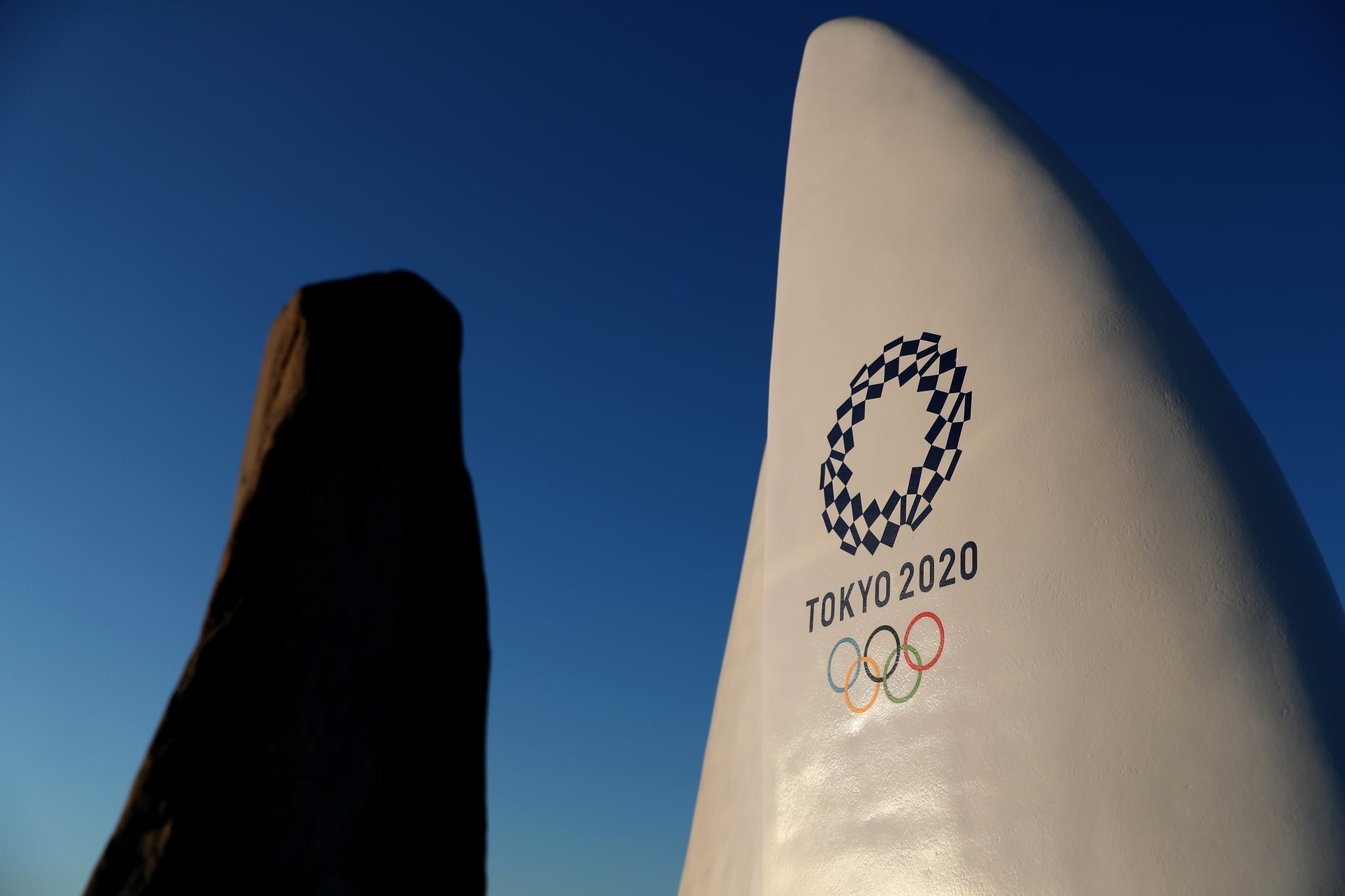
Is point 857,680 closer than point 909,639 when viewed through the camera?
No

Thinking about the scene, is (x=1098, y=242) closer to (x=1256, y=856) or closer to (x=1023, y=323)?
(x=1023, y=323)

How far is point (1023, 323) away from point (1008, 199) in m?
0.99

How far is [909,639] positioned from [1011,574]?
68 centimetres

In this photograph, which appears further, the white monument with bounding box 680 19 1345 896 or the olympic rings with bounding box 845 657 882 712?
the olympic rings with bounding box 845 657 882 712

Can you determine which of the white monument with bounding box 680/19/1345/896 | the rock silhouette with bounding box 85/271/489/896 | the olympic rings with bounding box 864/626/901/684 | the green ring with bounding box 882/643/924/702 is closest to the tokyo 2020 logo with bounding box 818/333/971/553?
the white monument with bounding box 680/19/1345/896

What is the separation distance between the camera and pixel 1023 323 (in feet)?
17.4

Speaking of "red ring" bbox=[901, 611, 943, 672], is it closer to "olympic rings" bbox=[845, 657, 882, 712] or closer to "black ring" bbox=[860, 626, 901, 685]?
"black ring" bbox=[860, 626, 901, 685]

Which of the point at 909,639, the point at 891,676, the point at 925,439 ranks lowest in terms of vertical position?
the point at 891,676

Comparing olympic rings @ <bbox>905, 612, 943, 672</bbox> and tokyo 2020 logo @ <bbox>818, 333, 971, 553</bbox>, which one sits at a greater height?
tokyo 2020 logo @ <bbox>818, 333, 971, 553</bbox>

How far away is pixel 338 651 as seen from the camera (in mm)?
6258

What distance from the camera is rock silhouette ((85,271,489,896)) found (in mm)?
5699

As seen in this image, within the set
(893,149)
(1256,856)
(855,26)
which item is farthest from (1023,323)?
(855,26)

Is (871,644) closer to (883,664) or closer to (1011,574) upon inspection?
(883,664)

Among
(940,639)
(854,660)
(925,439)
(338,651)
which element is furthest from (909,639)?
(338,651)
